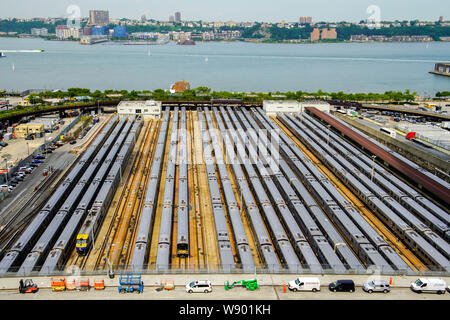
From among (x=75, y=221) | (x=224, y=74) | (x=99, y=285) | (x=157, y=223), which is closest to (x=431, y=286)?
(x=99, y=285)

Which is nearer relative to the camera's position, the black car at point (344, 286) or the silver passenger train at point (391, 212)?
the black car at point (344, 286)

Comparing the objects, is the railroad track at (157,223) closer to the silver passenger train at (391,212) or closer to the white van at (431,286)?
the white van at (431,286)

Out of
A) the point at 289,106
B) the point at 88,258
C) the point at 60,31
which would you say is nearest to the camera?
the point at 88,258

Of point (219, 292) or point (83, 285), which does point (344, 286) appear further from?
point (83, 285)

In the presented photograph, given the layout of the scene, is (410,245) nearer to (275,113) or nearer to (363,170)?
(363,170)

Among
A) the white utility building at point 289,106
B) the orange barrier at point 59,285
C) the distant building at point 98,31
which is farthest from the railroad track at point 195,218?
the distant building at point 98,31

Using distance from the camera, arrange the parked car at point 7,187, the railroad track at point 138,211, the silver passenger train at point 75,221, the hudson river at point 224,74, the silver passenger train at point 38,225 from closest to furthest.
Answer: the silver passenger train at point 38,225 → the silver passenger train at point 75,221 → the railroad track at point 138,211 → the parked car at point 7,187 → the hudson river at point 224,74
